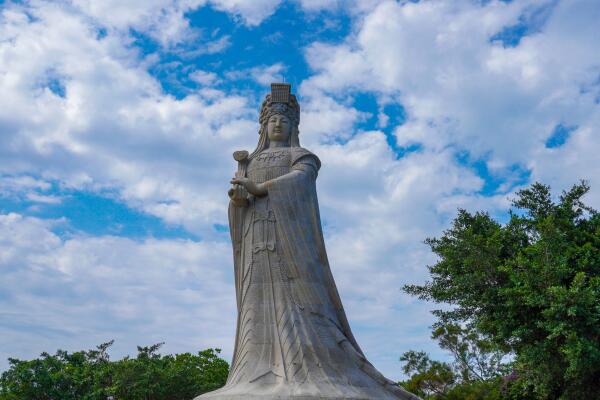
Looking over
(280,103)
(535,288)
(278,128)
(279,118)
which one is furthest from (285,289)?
(535,288)

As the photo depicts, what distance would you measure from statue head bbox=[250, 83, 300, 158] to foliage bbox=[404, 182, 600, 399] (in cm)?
814

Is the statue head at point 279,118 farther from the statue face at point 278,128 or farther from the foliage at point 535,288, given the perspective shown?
the foliage at point 535,288

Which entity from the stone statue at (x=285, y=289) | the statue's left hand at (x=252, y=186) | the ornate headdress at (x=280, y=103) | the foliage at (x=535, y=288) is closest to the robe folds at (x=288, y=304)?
the stone statue at (x=285, y=289)

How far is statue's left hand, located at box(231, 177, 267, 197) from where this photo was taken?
13.2 meters

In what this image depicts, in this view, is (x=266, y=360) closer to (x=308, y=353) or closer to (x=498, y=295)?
(x=308, y=353)

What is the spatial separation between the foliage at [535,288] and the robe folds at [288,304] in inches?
290

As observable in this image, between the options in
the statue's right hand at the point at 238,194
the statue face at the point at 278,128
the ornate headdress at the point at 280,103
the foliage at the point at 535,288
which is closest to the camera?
the statue's right hand at the point at 238,194

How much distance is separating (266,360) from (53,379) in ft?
68.7

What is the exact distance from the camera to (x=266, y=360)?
39.2 ft

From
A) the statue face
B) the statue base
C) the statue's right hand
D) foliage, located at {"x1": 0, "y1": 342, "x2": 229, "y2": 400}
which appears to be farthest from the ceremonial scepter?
foliage, located at {"x1": 0, "y1": 342, "x2": 229, "y2": 400}

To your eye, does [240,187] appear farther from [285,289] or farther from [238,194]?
[285,289]

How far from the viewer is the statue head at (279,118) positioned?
14219 mm

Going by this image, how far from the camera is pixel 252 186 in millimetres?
13250

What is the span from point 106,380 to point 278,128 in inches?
792
